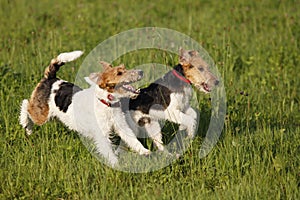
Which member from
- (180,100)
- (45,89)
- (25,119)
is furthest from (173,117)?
(25,119)

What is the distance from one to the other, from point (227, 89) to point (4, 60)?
3.75 m

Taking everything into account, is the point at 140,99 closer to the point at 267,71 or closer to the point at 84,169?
the point at 84,169

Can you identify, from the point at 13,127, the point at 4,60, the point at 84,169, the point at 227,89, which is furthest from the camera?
the point at 4,60

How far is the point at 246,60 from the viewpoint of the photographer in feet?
30.1

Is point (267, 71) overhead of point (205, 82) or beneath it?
beneath

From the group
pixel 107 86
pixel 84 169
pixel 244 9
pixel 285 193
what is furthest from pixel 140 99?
pixel 244 9

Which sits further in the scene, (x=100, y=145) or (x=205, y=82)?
(x=205, y=82)

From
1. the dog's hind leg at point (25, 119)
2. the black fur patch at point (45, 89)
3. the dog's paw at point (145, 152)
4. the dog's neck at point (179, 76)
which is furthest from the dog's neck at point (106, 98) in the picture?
the dog's hind leg at point (25, 119)

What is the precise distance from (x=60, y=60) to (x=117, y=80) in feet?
3.39

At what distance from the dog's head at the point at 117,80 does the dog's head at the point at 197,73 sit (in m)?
0.73

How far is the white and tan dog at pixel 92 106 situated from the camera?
602cm

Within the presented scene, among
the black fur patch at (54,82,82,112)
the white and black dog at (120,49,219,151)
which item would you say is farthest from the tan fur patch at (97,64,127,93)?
the black fur patch at (54,82,82,112)

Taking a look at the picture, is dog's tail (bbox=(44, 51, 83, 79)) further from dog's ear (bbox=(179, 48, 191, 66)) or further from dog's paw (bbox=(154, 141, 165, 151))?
dog's paw (bbox=(154, 141, 165, 151))

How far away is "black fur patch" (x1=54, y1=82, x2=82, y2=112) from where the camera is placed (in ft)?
21.6
